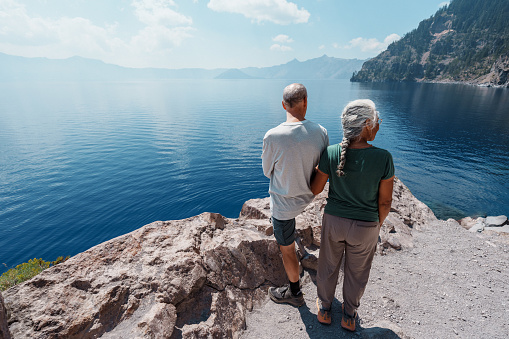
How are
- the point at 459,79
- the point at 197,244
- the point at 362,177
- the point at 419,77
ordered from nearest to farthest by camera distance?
1. the point at 362,177
2. the point at 197,244
3. the point at 459,79
4. the point at 419,77

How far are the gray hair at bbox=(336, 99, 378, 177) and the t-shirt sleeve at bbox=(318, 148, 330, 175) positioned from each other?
10.1 inches

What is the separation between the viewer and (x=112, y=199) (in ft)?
56.1

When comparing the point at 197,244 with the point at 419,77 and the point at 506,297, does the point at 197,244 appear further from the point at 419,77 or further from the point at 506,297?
A: the point at 419,77

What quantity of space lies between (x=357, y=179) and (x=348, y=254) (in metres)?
1.29

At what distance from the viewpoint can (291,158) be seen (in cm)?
376

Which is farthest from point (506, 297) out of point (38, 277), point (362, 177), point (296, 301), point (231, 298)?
point (38, 277)

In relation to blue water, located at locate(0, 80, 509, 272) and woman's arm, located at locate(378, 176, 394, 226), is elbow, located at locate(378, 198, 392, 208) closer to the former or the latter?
woman's arm, located at locate(378, 176, 394, 226)

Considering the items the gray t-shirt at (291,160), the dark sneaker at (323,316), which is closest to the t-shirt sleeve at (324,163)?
the gray t-shirt at (291,160)

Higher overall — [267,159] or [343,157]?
[343,157]

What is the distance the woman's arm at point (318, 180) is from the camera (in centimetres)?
382

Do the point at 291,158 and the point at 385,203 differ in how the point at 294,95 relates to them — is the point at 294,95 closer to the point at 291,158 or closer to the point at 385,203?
the point at 291,158

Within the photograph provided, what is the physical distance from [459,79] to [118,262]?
8573 inches

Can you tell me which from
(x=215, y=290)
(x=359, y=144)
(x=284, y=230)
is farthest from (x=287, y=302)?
(x=359, y=144)

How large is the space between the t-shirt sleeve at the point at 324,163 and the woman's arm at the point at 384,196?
2.47 feet
